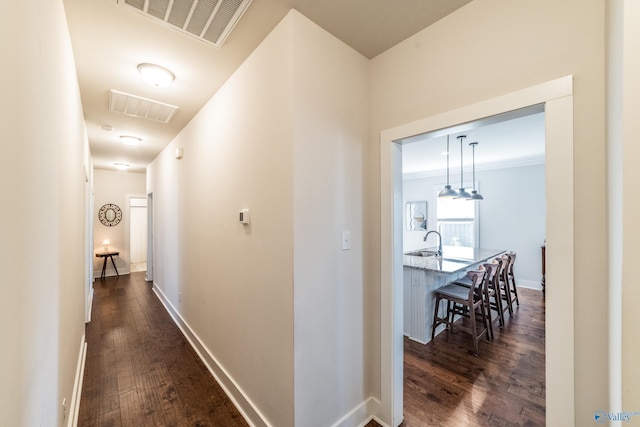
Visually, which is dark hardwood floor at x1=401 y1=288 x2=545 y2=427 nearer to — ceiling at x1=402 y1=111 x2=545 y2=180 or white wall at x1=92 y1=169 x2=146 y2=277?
ceiling at x1=402 y1=111 x2=545 y2=180

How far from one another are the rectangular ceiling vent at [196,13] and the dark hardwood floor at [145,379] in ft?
9.01

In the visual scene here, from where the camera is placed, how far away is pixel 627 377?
26.0 inches

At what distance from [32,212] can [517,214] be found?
23.1 feet

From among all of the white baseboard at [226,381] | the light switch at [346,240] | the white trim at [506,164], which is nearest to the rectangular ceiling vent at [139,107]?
the light switch at [346,240]

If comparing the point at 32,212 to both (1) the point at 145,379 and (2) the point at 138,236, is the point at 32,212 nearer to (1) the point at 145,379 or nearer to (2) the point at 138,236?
(1) the point at 145,379

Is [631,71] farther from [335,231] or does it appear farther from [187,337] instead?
[187,337]

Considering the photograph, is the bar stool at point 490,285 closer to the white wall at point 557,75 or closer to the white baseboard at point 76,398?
the white wall at point 557,75

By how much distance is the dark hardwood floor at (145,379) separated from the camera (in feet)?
6.14

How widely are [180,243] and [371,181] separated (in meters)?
2.89

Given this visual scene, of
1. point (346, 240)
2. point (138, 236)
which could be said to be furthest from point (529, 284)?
point (138, 236)

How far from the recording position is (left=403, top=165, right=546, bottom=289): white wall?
202 inches

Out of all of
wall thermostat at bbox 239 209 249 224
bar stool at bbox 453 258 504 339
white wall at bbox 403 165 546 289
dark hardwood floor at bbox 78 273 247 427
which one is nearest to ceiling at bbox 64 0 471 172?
wall thermostat at bbox 239 209 249 224

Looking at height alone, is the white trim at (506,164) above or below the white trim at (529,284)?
above

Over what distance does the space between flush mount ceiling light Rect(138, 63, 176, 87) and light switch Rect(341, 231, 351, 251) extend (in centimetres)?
198
